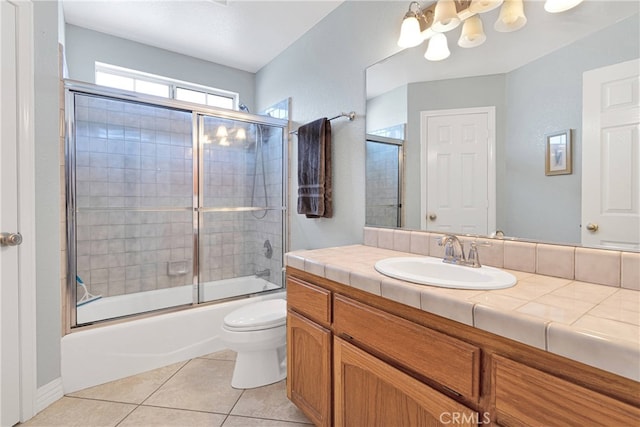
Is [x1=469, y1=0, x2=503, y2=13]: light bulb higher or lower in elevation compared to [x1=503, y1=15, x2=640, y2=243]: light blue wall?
higher

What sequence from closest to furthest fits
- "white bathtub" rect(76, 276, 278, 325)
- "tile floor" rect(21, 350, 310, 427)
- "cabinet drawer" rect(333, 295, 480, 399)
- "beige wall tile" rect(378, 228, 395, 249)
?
1. "cabinet drawer" rect(333, 295, 480, 399)
2. "tile floor" rect(21, 350, 310, 427)
3. "beige wall tile" rect(378, 228, 395, 249)
4. "white bathtub" rect(76, 276, 278, 325)

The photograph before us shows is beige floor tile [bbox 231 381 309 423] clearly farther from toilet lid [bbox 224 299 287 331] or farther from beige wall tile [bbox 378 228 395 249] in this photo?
beige wall tile [bbox 378 228 395 249]

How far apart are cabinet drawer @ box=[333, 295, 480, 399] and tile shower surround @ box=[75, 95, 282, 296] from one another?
1771 millimetres

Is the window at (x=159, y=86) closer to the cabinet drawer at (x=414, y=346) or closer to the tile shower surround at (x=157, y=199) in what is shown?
the tile shower surround at (x=157, y=199)

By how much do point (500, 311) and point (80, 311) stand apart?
7.55 ft

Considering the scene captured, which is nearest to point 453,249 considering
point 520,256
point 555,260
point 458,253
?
point 458,253

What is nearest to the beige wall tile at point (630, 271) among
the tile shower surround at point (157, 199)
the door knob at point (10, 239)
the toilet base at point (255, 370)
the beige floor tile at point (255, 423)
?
the beige floor tile at point (255, 423)

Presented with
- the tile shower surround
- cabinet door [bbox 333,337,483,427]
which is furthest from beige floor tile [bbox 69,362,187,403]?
cabinet door [bbox 333,337,483,427]

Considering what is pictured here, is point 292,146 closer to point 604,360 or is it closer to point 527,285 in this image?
point 527,285

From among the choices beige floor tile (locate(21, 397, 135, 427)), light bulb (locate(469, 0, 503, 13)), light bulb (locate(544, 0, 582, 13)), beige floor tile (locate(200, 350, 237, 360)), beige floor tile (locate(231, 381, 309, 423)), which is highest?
light bulb (locate(469, 0, 503, 13))

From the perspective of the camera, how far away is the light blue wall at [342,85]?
185 cm

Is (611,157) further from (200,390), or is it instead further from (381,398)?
(200,390)

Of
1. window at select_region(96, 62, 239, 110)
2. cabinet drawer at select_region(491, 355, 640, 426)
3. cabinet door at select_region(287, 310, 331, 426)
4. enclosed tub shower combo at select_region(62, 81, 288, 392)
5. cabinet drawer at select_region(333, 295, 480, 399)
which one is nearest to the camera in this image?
cabinet drawer at select_region(491, 355, 640, 426)

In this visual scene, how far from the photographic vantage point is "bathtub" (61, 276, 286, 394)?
5.69ft
